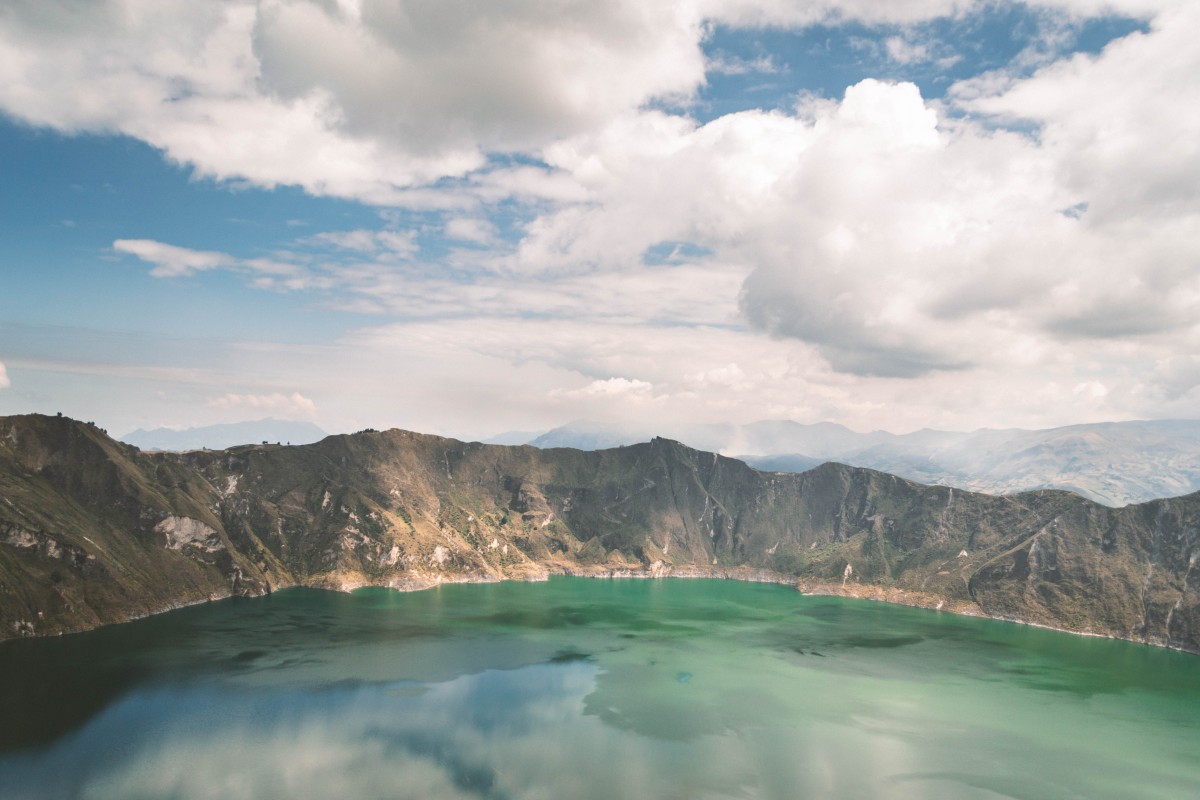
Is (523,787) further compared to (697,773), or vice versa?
(697,773)

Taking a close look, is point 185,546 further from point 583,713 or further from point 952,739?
point 952,739

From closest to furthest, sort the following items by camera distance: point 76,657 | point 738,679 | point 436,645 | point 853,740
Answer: point 853,740, point 76,657, point 738,679, point 436,645

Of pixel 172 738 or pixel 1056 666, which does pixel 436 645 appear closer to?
pixel 172 738

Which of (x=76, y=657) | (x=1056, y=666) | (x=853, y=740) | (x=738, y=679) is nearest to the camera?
(x=853, y=740)

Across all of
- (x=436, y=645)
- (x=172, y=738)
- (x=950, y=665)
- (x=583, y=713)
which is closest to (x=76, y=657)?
(x=172, y=738)

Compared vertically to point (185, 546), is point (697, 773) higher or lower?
lower

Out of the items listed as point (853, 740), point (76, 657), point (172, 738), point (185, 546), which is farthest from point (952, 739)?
point (185, 546)
